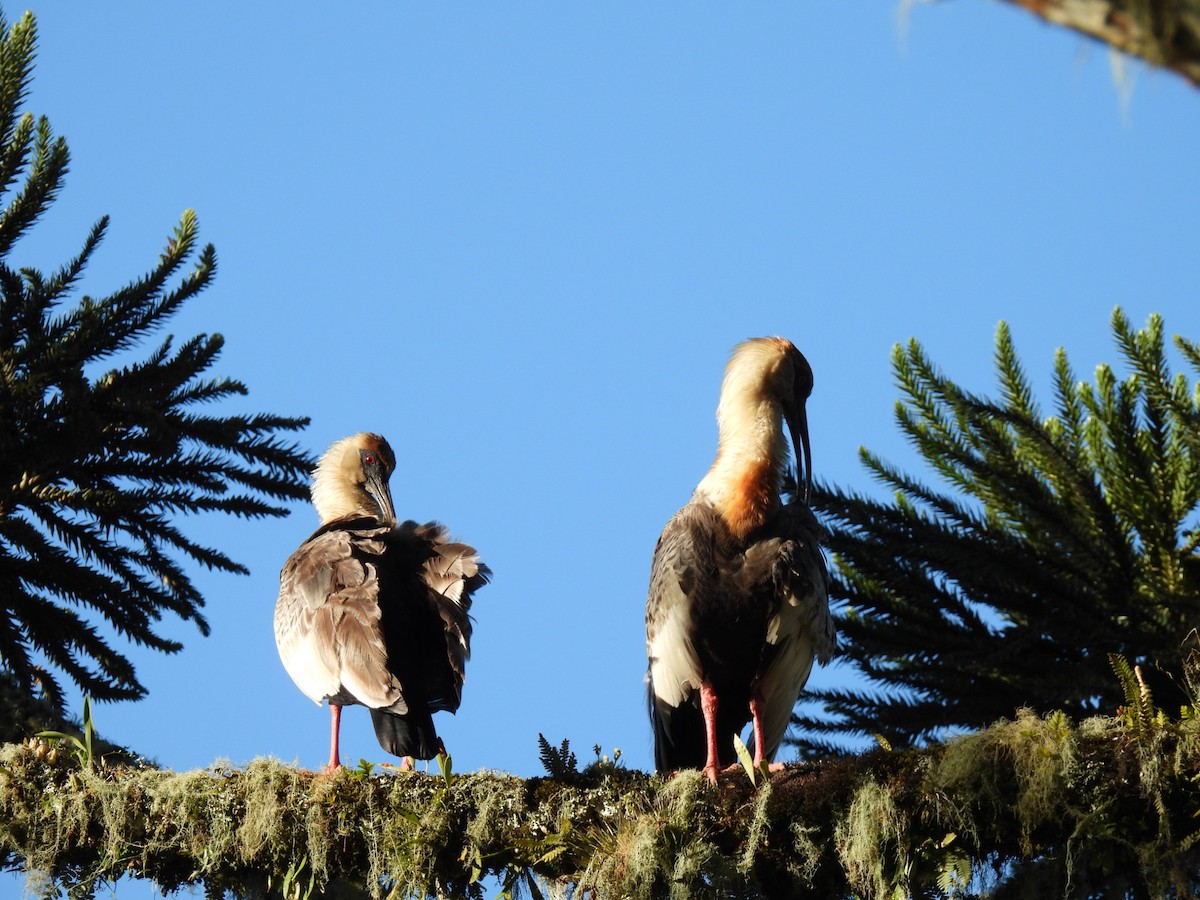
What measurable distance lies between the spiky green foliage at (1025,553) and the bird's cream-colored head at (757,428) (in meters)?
0.71

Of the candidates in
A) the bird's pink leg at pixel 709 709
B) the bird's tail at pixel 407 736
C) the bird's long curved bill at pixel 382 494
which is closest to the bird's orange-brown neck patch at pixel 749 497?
the bird's pink leg at pixel 709 709

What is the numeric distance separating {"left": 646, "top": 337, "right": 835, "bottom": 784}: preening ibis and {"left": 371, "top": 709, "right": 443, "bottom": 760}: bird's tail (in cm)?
102

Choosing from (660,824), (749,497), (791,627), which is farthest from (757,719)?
(660,824)

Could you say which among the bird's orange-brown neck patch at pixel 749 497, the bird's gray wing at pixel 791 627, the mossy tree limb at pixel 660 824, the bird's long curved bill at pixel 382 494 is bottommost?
the mossy tree limb at pixel 660 824

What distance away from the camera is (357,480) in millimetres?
8656

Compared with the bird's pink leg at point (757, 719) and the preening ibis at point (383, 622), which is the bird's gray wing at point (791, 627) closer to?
the bird's pink leg at point (757, 719)

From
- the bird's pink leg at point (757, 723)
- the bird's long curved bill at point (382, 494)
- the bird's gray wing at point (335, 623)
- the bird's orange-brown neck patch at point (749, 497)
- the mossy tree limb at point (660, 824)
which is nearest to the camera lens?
the mossy tree limb at point (660, 824)

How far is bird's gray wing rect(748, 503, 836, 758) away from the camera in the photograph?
6352 mm

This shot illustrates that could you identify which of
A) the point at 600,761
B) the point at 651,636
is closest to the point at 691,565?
the point at 651,636

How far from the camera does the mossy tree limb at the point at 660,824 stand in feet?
15.8

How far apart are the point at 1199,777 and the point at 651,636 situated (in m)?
2.58

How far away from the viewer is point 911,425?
7.88m

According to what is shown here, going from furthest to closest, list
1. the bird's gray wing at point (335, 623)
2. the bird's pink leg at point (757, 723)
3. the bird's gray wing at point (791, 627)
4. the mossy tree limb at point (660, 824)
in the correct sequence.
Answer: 1. the bird's gray wing at point (335, 623)
2. the bird's gray wing at point (791, 627)
3. the bird's pink leg at point (757, 723)
4. the mossy tree limb at point (660, 824)

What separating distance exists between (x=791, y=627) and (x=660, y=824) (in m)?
1.56
